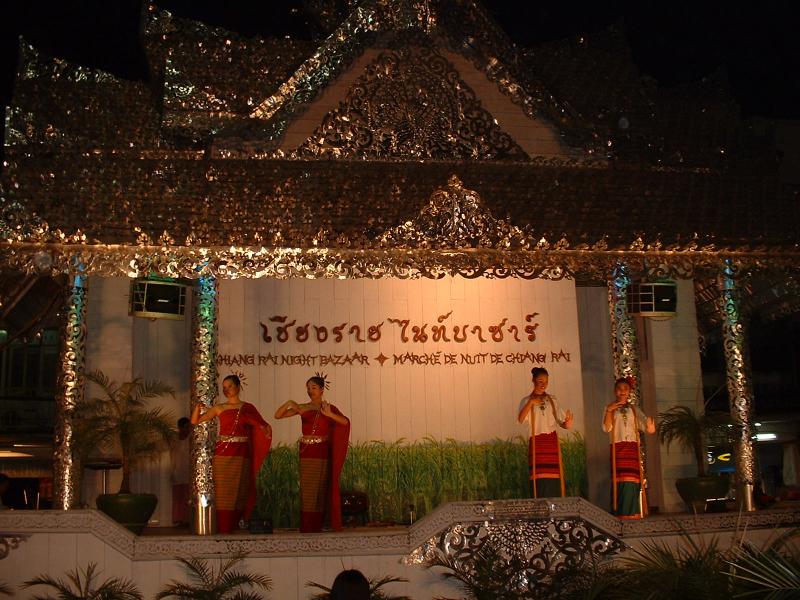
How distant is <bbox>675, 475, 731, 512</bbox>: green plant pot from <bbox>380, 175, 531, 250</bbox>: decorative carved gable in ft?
10.0

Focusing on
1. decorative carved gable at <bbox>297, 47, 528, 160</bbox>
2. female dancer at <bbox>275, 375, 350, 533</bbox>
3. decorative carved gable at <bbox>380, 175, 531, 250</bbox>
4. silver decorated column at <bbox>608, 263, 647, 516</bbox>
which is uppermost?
decorative carved gable at <bbox>297, 47, 528, 160</bbox>

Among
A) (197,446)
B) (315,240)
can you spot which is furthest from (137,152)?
(197,446)

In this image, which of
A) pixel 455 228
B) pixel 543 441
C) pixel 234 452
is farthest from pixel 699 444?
pixel 234 452

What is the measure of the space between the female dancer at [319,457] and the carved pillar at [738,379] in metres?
4.04

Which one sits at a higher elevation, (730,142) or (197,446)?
(730,142)

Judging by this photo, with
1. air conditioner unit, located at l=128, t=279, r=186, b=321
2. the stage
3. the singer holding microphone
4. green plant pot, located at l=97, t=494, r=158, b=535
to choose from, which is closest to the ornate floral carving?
the stage

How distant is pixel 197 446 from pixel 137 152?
3058 mm

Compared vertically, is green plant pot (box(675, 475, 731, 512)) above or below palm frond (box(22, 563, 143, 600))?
above

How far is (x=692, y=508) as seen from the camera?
11578 millimetres

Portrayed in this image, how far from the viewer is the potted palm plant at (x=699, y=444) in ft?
36.7

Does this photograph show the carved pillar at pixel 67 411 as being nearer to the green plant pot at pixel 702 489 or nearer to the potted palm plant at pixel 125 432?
the potted palm plant at pixel 125 432

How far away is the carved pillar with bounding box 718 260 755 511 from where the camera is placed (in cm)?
1095

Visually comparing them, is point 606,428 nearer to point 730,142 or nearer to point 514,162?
point 514,162

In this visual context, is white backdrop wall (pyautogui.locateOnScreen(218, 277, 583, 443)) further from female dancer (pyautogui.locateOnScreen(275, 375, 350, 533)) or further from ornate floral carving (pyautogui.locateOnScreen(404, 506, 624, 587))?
ornate floral carving (pyautogui.locateOnScreen(404, 506, 624, 587))
